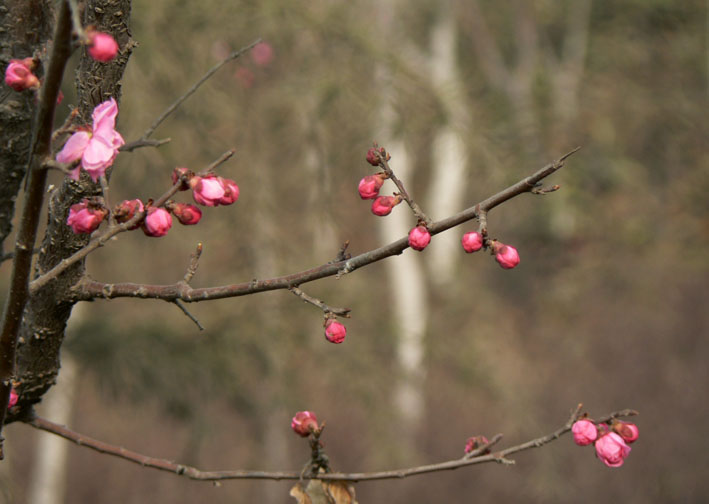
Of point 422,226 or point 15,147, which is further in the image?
point 15,147

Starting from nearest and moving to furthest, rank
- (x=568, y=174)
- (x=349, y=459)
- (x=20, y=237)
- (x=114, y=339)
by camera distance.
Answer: (x=20, y=237) < (x=568, y=174) < (x=114, y=339) < (x=349, y=459)

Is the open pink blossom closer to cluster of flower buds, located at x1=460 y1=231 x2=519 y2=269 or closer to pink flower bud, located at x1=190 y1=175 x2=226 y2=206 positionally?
pink flower bud, located at x1=190 y1=175 x2=226 y2=206

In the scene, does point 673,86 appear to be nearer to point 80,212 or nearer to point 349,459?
point 349,459

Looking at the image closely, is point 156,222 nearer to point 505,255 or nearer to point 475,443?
point 505,255

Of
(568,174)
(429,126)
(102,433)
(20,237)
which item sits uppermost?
(102,433)

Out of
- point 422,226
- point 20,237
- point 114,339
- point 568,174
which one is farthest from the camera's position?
point 114,339

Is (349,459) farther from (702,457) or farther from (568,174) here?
(568,174)

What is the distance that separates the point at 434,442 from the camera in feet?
32.0

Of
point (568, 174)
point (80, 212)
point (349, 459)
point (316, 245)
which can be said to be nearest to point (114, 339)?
point (316, 245)

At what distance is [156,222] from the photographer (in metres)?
0.81

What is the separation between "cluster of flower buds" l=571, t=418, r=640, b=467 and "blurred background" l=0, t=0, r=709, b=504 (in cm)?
108

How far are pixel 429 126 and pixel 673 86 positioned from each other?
7914 millimetres

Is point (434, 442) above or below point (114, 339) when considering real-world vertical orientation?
above

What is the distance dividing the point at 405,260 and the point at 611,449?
28.7ft
